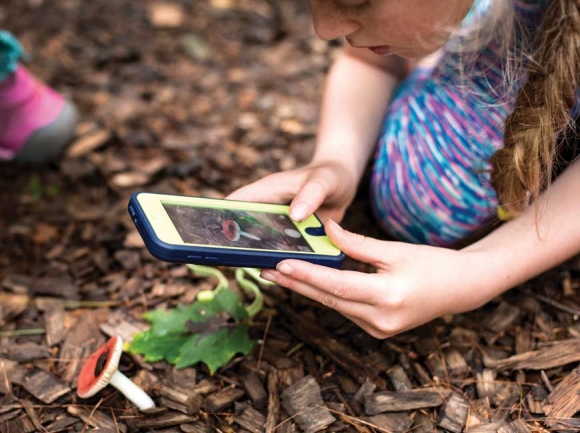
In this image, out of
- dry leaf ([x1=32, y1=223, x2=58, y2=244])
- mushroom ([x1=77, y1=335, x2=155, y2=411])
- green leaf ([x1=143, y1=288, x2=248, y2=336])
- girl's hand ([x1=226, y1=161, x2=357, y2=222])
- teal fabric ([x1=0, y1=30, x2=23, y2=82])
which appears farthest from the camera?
teal fabric ([x1=0, y1=30, x2=23, y2=82])

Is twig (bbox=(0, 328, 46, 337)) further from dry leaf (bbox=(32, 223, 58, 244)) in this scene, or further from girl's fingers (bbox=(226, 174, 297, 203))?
girl's fingers (bbox=(226, 174, 297, 203))

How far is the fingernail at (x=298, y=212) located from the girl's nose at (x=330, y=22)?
1.04ft

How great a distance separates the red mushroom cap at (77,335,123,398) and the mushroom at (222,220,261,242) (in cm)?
29

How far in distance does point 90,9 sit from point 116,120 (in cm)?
75

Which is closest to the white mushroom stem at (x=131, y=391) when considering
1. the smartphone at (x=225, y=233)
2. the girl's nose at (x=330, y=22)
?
the smartphone at (x=225, y=233)

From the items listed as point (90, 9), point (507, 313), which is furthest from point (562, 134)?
point (90, 9)

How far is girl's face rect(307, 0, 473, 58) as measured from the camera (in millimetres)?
1182

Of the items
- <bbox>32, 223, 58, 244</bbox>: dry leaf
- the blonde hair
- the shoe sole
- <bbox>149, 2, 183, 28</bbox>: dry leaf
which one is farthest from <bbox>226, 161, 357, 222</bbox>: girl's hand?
<bbox>149, 2, 183, 28</bbox>: dry leaf

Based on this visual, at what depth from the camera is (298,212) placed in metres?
1.27

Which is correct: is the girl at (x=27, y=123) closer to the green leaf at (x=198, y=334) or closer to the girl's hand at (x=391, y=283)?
the green leaf at (x=198, y=334)

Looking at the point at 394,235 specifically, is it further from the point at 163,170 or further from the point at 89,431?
the point at 89,431

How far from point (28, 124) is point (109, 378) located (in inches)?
41.5

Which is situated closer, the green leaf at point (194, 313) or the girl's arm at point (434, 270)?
the girl's arm at point (434, 270)

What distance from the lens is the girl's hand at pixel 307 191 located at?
51.2 inches
